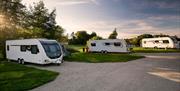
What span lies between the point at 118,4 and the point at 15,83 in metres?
18.6

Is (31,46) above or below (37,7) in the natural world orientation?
below

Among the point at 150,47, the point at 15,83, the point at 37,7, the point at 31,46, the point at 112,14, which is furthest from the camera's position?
the point at 150,47

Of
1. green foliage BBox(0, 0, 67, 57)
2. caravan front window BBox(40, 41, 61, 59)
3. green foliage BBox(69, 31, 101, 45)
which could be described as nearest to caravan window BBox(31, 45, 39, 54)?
caravan front window BBox(40, 41, 61, 59)

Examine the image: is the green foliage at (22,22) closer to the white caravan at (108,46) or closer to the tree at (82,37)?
the white caravan at (108,46)

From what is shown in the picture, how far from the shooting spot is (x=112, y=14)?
30.4 metres

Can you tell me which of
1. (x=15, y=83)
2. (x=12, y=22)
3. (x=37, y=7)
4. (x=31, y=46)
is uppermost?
(x=37, y=7)

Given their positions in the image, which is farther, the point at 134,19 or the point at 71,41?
the point at 71,41

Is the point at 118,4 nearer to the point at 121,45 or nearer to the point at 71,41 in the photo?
the point at 121,45

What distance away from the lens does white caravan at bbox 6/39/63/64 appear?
1881 centimetres

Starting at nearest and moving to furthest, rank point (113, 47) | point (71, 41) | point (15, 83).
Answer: point (15, 83) → point (113, 47) → point (71, 41)

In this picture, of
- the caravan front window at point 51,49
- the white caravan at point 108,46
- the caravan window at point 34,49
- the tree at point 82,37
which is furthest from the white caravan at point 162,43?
the caravan window at point 34,49

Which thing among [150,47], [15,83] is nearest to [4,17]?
[15,83]

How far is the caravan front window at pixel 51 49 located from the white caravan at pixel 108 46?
16951mm

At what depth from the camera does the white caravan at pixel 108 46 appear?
34.8 meters
